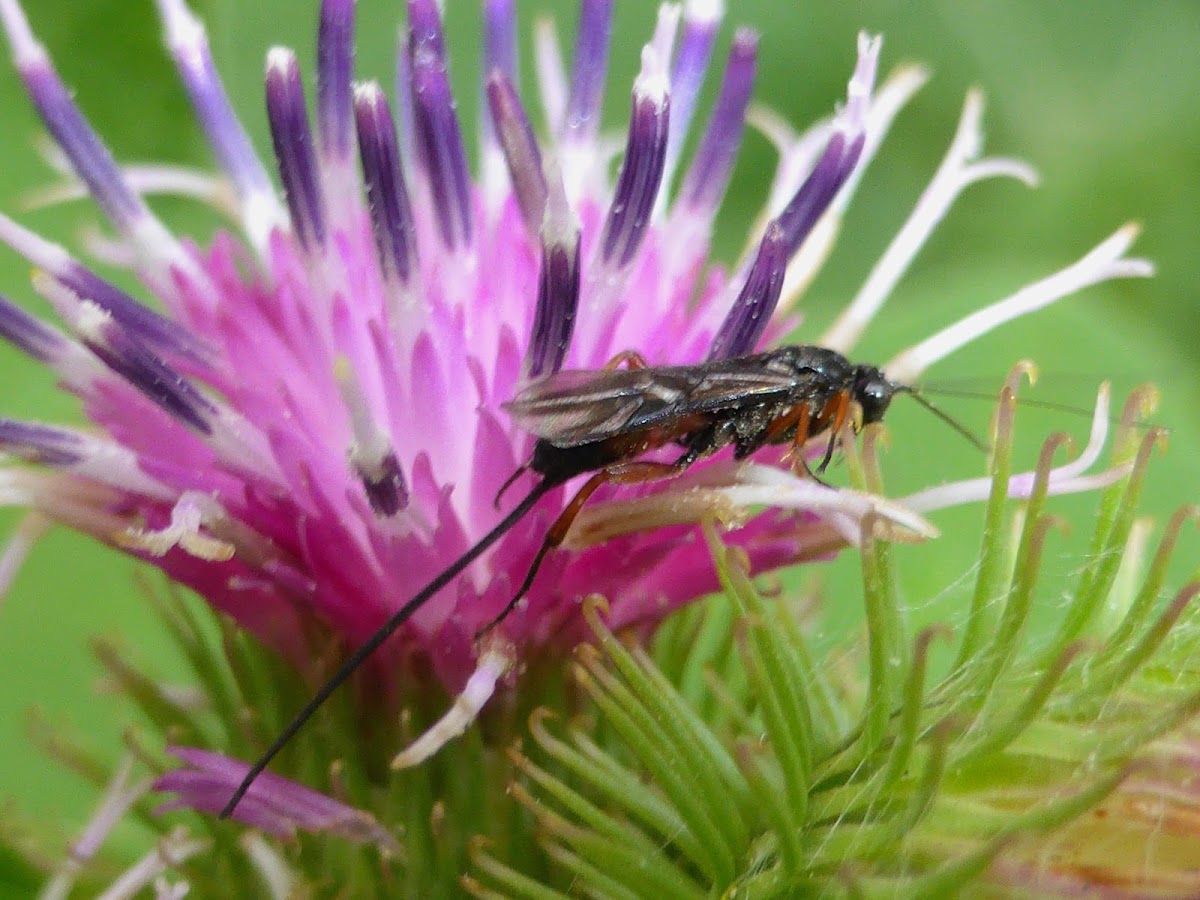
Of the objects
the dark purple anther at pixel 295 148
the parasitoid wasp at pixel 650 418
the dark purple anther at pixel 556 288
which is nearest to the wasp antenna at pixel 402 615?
the parasitoid wasp at pixel 650 418

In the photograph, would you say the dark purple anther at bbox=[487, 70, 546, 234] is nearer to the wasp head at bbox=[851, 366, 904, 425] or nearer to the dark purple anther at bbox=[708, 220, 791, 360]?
the dark purple anther at bbox=[708, 220, 791, 360]

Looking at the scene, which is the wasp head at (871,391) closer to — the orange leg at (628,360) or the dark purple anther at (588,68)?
the orange leg at (628,360)

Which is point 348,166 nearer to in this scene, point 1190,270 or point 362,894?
point 362,894

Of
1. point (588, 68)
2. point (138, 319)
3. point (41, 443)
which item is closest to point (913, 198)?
point (588, 68)

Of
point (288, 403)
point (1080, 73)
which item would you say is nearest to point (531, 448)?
point (288, 403)

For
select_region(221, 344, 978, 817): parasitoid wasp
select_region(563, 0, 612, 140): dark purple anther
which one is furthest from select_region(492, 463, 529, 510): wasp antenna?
select_region(563, 0, 612, 140): dark purple anther

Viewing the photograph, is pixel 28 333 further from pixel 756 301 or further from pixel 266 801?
pixel 756 301
